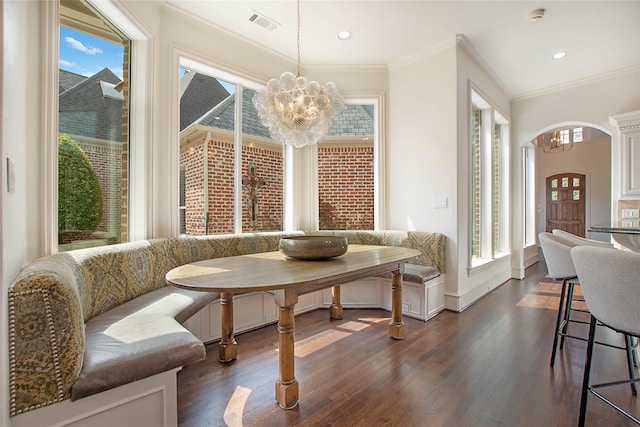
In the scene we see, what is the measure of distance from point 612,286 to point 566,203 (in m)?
9.39

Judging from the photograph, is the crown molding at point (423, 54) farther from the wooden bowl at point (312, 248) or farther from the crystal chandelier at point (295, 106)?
the wooden bowl at point (312, 248)

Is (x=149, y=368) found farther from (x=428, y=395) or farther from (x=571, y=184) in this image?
(x=571, y=184)

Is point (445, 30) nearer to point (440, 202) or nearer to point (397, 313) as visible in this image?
point (440, 202)

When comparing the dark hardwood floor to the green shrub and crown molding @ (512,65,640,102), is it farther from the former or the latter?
crown molding @ (512,65,640,102)

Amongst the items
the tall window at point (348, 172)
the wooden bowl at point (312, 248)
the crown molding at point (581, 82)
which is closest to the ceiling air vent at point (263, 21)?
the tall window at point (348, 172)

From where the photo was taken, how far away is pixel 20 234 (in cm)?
133

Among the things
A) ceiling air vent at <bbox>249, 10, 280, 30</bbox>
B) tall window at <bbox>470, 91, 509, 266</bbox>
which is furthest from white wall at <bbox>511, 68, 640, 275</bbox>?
ceiling air vent at <bbox>249, 10, 280, 30</bbox>

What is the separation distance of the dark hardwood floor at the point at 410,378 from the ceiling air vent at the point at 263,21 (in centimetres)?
307

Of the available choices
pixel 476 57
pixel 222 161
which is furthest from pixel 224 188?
pixel 476 57

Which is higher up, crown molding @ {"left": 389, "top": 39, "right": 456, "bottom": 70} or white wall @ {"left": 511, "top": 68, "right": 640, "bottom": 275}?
crown molding @ {"left": 389, "top": 39, "right": 456, "bottom": 70}

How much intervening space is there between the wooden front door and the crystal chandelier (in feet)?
30.9

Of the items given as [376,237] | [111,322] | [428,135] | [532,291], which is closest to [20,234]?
[111,322]

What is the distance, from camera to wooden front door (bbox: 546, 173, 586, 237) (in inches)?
329

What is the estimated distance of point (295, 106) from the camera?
7.25 feet
